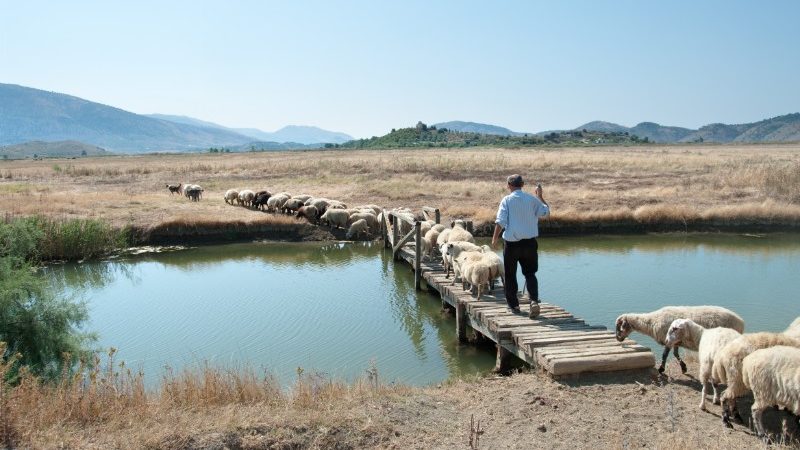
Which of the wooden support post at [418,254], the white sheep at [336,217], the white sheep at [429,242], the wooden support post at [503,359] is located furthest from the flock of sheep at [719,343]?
the white sheep at [336,217]

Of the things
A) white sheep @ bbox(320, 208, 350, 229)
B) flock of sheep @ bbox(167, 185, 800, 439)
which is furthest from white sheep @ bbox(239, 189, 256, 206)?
flock of sheep @ bbox(167, 185, 800, 439)

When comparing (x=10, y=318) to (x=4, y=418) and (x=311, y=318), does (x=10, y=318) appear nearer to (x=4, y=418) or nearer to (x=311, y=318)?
(x=4, y=418)

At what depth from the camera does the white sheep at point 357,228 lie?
2428 cm

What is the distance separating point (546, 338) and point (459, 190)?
25549 millimetres

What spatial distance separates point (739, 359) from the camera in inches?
252

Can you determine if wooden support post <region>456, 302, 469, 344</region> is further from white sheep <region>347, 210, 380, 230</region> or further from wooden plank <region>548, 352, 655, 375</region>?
white sheep <region>347, 210, 380, 230</region>

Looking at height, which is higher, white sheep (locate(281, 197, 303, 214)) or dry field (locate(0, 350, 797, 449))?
white sheep (locate(281, 197, 303, 214))

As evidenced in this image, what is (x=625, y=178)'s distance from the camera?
40.7m

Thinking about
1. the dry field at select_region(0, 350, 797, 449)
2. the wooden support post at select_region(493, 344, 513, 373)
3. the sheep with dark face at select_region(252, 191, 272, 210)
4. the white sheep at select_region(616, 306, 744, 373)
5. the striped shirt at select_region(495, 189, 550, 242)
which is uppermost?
the striped shirt at select_region(495, 189, 550, 242)

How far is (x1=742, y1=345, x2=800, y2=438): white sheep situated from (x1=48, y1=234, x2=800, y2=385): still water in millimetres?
4540

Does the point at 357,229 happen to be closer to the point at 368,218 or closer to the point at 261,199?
the point at 368,218

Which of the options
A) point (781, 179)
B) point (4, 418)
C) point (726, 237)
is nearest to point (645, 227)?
point (726, 237)

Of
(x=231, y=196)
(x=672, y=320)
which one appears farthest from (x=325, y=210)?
(x=672, y=320)

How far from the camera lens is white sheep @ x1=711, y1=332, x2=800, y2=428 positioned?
641 centimetres
